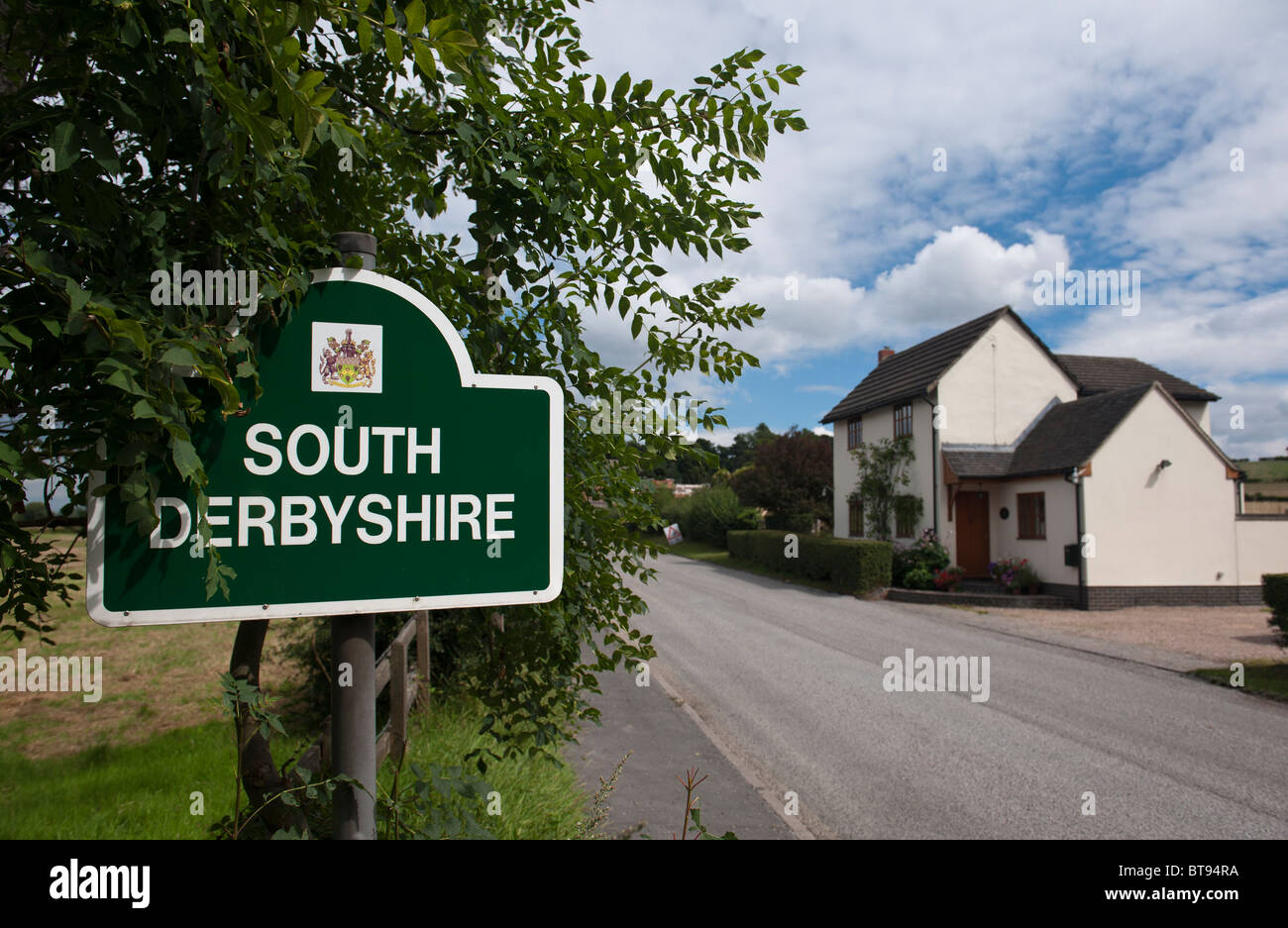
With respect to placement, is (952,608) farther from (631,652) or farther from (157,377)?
(157,377)

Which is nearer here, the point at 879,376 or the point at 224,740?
the point at 224,740

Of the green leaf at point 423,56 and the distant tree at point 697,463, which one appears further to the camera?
the distant tree at point 697,463

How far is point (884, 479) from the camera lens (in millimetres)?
24719

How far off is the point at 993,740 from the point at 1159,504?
14.4m

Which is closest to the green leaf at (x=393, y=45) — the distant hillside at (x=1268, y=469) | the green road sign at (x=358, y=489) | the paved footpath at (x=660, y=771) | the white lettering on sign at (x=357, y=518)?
the green road sign at (x=358, y=489)

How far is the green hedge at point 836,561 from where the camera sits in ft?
63.8

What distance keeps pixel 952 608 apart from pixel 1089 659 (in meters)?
6.02

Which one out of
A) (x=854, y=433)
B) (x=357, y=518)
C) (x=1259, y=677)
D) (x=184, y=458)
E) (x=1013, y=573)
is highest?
(x=854, y=433)

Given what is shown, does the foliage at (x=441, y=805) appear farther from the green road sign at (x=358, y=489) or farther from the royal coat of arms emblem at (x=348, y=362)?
the royal coat of arms emblem at (x=348, y=362)

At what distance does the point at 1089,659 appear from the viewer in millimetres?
11516

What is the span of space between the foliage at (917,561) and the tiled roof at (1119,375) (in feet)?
30.1

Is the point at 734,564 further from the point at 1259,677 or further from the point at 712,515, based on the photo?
the point at 1259,677

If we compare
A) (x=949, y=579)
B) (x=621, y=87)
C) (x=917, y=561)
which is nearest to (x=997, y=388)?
(x=917, y=561)
